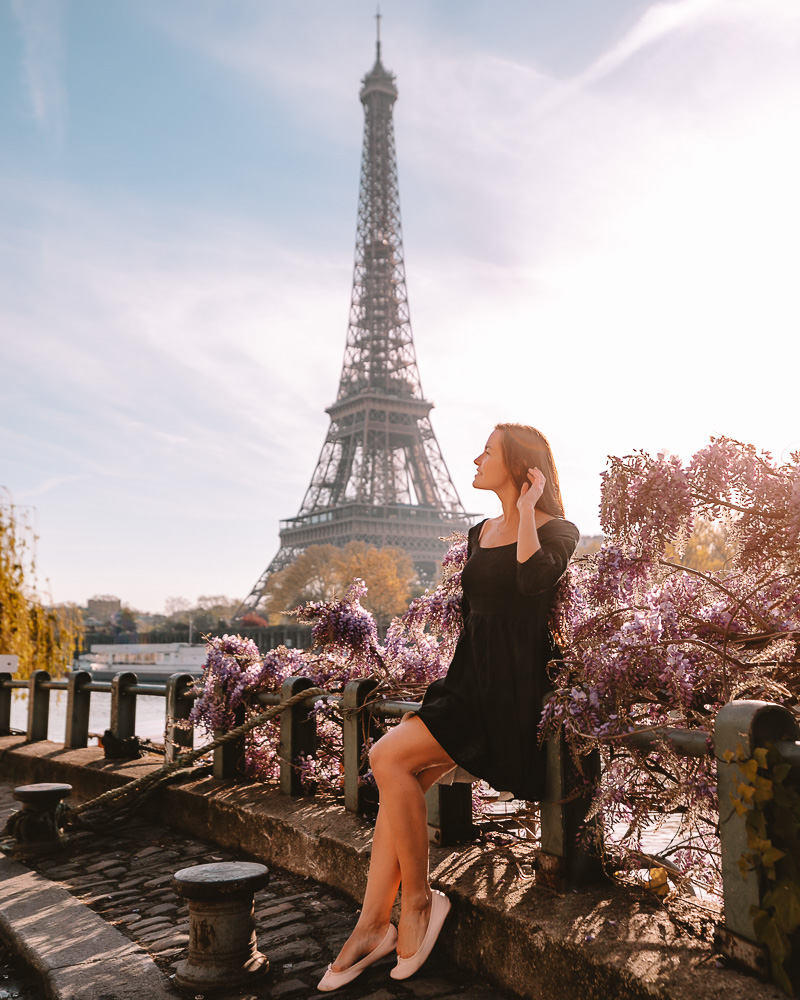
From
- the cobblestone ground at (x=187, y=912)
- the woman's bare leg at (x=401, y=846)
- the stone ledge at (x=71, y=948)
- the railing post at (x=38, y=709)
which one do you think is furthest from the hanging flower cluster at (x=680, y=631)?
the railing post at (x=38, y=709)

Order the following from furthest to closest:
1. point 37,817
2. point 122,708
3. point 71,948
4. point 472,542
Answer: point 122,708, point 37,817, point 472,542, point 71,948

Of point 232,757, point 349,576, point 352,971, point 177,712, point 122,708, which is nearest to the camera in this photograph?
point 352,971

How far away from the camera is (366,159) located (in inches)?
2621

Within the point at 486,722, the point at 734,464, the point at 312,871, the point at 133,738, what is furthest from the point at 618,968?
the point at 133,738

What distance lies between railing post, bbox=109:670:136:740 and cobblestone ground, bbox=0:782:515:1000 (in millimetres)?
1325

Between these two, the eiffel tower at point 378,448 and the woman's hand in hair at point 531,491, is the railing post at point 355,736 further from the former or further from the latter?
the eiffel tower at point 378,448

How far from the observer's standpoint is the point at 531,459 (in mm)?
3045

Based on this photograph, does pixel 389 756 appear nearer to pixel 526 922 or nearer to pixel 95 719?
pixel 526 922

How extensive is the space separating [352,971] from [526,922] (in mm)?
584

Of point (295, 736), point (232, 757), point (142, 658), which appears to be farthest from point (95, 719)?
point (142, 658)

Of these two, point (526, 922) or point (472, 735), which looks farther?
point (472, 735)

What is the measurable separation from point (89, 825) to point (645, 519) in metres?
3.81

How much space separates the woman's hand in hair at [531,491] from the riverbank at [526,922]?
1.22m

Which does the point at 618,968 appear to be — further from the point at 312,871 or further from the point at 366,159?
the point at 366,159
